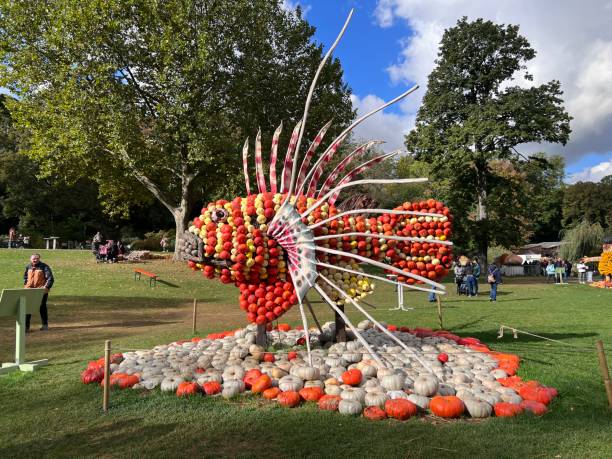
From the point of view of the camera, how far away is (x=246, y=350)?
7719mm

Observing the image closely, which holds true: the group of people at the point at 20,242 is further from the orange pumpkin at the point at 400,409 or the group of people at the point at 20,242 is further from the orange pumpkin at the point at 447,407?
the orange pumpkin at the point at 447,407

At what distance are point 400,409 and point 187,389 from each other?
2575mm

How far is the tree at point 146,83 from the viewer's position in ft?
66.9

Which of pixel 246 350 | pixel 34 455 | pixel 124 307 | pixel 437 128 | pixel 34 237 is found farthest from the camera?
pixel 34 237

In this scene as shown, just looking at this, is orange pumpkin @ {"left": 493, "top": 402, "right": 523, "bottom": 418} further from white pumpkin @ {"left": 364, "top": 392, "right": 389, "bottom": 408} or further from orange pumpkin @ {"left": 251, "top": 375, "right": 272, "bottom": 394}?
orange pumpkin @ {"left": 251, "top": 375, "right": 272, "bottom": 394}

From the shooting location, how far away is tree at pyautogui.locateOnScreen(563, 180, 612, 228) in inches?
2232

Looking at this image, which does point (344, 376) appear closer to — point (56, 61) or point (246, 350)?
point (246, 350)

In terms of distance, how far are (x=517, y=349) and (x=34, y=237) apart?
39023 mm

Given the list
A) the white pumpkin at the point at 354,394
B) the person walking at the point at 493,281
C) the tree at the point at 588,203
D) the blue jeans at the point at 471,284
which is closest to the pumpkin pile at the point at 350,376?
the white pumpkin at the point at 354,394

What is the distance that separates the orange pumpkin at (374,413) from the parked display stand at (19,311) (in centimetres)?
537

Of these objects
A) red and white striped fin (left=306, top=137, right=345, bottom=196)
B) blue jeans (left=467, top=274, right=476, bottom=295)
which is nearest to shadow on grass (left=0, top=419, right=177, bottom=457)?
red and white striped fin (left=306, top=137, right=345, bottom=196)

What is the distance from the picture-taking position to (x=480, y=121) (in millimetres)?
30297

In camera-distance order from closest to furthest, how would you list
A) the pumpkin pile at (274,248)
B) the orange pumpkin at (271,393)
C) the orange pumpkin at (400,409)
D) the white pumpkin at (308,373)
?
the orange pumpkin at (400,409), the orange pumpkin at (271,393), the white pumpkin at (308,373), the pumpkin pile at (274,248)

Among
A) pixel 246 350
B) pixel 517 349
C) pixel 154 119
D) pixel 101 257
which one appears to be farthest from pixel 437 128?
pixel 246 350
